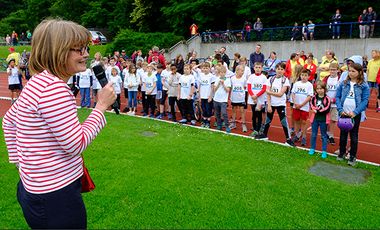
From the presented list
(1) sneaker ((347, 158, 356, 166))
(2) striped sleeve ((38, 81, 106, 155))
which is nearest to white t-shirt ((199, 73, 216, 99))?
(1) sneaker ((347, 158, 356, 166))

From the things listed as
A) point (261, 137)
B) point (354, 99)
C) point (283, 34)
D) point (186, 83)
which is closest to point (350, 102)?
point (354, 99)

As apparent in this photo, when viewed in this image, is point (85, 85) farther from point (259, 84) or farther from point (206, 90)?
point (259, 84)

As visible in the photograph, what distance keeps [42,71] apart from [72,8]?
192ft

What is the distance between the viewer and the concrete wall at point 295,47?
22.3 m

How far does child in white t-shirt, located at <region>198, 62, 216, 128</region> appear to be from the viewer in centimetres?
1136

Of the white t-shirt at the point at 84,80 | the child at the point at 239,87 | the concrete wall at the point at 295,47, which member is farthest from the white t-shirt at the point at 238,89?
the concrete wall at the point at 295,47

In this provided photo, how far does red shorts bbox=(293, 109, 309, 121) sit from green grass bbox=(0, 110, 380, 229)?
3.88ft

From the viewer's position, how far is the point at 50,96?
6.84ft

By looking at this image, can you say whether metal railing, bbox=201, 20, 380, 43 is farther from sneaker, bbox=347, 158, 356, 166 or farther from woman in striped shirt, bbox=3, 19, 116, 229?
woman in striped shirt, bbox=3, 19, 116, 229

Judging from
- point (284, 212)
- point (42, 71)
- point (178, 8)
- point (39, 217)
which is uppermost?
point (178, 8)

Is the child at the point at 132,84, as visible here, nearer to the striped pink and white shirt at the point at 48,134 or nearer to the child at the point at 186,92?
the child at the point at 186,92

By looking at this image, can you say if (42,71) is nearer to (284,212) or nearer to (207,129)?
(284,212)

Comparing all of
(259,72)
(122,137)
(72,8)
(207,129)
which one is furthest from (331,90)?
(72,8)

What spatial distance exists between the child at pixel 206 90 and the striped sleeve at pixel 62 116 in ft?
30.3
